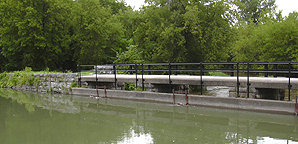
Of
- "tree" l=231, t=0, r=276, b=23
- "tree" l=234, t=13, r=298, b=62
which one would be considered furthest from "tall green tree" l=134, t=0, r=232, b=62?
"tree" l=231, t=0, r=276, b=23

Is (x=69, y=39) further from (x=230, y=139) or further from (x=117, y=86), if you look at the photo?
(x=230, y=139)

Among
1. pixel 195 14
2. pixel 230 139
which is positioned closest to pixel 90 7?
pixel 195 14

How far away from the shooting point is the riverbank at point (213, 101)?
10.4 meters

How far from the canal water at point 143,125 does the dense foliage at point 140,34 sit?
10.6 meters

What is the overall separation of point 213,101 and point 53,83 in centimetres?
1288

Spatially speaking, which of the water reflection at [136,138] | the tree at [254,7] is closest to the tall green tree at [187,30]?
the water reflection at [136,138]

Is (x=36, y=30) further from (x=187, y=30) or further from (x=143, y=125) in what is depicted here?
(x=143, y=125)

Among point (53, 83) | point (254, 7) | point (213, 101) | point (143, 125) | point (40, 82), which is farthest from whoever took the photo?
point (254, 7)

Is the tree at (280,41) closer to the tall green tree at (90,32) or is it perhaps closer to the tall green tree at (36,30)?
the tall green tree at (90,32)

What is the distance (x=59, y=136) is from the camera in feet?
29.5

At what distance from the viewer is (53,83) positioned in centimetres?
2070

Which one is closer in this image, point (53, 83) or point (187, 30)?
point (53, 83)

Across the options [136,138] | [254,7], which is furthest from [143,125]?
[254,7]

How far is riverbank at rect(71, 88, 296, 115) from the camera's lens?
10391 millimetres
